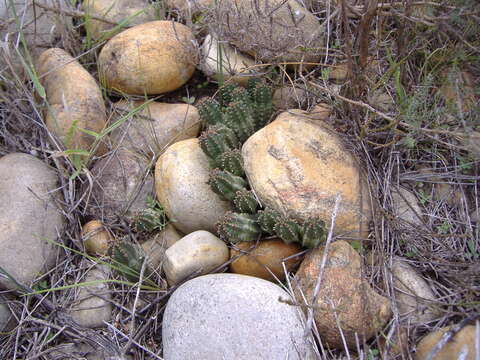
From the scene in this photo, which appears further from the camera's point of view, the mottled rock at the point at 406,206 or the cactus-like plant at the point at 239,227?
the mottled rock at the point at 406,206

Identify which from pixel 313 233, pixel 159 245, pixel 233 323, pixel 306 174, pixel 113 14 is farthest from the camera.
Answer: pixel 113 14

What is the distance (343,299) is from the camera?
237cm

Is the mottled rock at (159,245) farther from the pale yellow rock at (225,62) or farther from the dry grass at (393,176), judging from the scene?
the pale yellow rock at (225,62)

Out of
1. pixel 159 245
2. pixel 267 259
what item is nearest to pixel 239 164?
pixel 267 259

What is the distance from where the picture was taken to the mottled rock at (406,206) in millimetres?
2676

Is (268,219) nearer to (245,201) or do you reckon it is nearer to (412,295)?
(245,201)

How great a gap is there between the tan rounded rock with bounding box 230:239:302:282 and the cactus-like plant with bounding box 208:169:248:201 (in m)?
0.31

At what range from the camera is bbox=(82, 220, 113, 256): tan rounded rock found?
285cm

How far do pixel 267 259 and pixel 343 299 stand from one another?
1.52 feet

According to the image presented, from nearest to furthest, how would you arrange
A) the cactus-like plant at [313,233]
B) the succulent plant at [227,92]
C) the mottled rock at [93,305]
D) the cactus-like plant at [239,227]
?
the cactus-like plant at [313,233] < the cactus-like plant at [239,227] < the mottled rock at [93,305] < the succulent plant at [227,92]

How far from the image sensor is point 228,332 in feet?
7.56

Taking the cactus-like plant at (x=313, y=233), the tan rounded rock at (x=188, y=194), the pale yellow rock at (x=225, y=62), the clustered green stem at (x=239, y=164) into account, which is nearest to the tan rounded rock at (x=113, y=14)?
the pale yellow rock at (x=225, y=62)

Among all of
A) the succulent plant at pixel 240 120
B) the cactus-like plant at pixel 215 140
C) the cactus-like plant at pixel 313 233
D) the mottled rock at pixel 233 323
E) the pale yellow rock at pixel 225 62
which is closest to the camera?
the mottled rock at pixel 233 323

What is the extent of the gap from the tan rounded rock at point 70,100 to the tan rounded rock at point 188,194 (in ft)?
1.70
